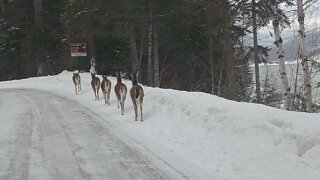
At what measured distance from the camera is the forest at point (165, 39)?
29.2 meters

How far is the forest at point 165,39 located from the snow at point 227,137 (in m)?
8.86

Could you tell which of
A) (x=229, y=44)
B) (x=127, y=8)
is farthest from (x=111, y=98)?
(x=229, y=44)

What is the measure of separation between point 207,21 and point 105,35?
7.19 m

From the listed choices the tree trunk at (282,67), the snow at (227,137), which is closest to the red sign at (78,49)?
the tree trunk at (282,67)

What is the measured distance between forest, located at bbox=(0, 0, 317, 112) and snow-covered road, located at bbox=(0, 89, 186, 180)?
34.9 feet

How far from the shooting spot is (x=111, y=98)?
21297mm

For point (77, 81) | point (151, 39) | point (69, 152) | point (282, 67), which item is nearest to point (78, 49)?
point (77, 81)

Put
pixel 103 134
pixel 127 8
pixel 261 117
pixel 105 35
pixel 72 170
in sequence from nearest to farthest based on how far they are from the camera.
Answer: pixel 72 170 < pixel 261 117 < pixel 103 134 < pixel 127 8 < pixel 105 35

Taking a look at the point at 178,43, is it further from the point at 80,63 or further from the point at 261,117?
the point at 261,117

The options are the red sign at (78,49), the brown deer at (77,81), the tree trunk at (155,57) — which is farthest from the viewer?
the tree trunk at (155,57)

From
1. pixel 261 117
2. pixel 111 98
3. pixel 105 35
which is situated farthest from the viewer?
pixel 105 35

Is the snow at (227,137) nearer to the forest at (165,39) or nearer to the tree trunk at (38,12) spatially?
the forest at (165,39)

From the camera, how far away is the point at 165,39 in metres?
35.6

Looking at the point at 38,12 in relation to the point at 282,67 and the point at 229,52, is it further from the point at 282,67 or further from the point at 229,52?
the point at 282,67
